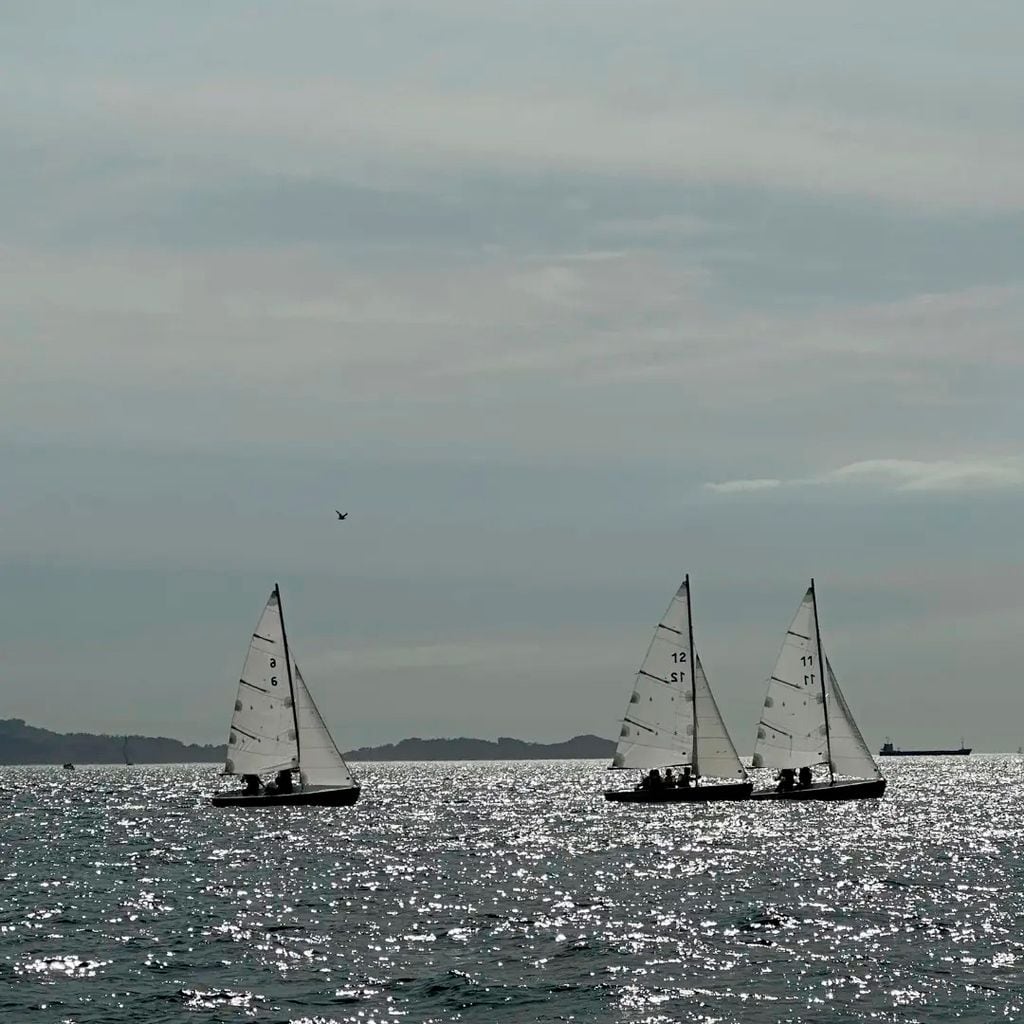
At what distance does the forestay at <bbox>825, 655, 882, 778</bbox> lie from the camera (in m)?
123

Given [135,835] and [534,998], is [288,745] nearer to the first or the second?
[135,835]

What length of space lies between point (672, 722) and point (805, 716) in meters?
9.69

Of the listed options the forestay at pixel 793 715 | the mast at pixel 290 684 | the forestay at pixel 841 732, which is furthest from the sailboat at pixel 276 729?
the forestay at pixel 841 732

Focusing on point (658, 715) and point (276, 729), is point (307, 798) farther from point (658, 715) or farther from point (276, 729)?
point (658, 715)

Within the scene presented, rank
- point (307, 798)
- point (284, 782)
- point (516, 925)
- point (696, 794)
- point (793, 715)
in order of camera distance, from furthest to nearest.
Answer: point (793, 715) → point (696, 794) → point (284, 782) → point (307, 798) → point (516, 925)

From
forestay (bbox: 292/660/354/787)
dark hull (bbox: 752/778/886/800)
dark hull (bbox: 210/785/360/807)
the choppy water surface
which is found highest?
forestay (bbox: 292/660/354/787)

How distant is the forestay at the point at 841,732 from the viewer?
123000 mm

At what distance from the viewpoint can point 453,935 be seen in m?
49.8

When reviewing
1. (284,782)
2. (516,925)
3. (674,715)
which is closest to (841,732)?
(674,715)

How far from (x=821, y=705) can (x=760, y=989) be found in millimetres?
83858

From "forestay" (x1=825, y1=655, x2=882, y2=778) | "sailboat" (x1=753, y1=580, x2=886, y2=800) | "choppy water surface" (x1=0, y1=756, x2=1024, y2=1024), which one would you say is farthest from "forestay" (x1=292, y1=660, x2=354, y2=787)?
"forestay" (x1=825, y1=655, x2=882, y2=778)

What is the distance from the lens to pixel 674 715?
12188 centimetres

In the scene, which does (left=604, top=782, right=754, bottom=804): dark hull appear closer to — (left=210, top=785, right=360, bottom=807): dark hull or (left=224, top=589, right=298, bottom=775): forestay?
(left=210, top=785, right=360, bottom=807): dark hull

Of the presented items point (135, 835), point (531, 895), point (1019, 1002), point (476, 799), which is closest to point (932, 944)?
point (1019, 1002)
